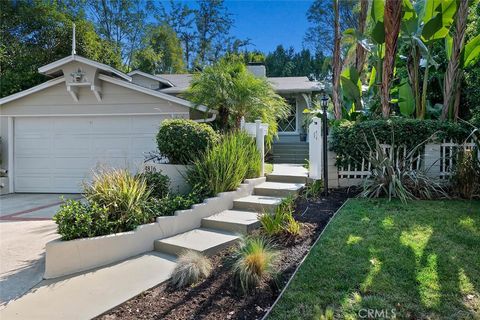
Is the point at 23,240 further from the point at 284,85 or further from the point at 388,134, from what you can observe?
the point at 284,85

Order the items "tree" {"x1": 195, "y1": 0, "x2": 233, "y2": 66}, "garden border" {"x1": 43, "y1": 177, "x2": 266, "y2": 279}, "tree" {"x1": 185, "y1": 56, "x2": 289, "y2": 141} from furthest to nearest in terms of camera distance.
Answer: "tree" {"x1": 195, "y1": 0, "x2": 233, "y2": 66} < "tree" {"x1": 185, "y1": 56, "x2": 289, "y2": 141} < "garden border" {"x1": 43, "y1": 177, "x2": 266, "y2": 279}

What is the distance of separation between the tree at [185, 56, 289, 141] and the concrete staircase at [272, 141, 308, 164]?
13.0ft

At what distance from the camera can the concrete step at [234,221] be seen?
5.56m

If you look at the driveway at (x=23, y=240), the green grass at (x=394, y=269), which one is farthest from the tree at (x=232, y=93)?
the driveway at (x=23, y=240)

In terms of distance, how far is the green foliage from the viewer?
556 centimetres

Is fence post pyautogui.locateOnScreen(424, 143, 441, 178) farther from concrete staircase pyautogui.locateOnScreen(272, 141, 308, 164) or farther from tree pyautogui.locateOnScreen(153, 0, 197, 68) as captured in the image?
tree pyautogui.locateOnScreen(153, 0, 197, 68)

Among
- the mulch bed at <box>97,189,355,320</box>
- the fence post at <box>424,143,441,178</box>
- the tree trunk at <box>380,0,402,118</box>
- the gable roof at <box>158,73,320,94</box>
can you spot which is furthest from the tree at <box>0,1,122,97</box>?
the fence post at <box>424,143,441,178</box>

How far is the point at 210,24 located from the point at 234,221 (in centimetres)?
2824

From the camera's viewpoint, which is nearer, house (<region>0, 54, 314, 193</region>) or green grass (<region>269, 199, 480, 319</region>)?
green grass (<region>269, 199, 480, 319</region>)

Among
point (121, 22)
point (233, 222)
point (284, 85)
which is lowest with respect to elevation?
point (233, 222)

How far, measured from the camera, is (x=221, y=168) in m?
6.60

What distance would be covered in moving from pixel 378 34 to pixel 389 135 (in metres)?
2.49

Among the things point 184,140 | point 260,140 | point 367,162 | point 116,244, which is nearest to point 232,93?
point 260,140

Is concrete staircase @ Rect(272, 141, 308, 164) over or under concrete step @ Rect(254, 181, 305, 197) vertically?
over
